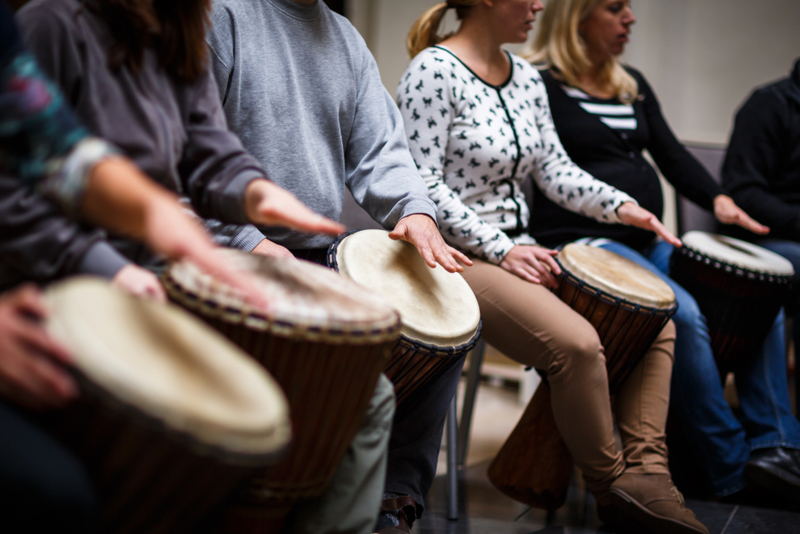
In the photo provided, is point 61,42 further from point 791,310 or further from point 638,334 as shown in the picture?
point 791,310

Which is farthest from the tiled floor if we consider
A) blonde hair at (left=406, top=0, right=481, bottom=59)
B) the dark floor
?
blonde hair at (left=406, top=0, right=481, bottom=59)

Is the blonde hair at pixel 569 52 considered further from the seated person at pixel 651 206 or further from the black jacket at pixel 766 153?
the black jacket at pixel 766 153

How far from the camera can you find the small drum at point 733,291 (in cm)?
178

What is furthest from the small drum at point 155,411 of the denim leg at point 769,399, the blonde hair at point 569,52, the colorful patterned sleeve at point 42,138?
the blonde hair at point 569,52

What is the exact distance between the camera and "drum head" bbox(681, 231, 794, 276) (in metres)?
1.78

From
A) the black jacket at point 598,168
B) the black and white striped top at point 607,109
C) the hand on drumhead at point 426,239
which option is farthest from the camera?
the black and white striped top at point 607,109

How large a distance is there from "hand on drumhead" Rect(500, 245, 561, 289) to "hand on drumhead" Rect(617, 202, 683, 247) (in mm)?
305

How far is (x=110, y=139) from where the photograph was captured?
0.82 meters

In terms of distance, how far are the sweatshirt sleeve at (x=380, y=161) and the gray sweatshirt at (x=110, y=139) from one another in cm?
47

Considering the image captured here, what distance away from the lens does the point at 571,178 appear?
1854mm

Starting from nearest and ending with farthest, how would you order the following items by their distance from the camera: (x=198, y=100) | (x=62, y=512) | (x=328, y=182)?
1. (x=62, y=512)
2. (x=198, y=100)
3. (x=328, y=182)

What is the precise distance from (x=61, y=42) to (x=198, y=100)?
0.72 feet

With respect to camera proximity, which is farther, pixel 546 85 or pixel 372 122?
pixel 546 85

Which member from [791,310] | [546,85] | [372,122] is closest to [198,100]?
[372,122]
